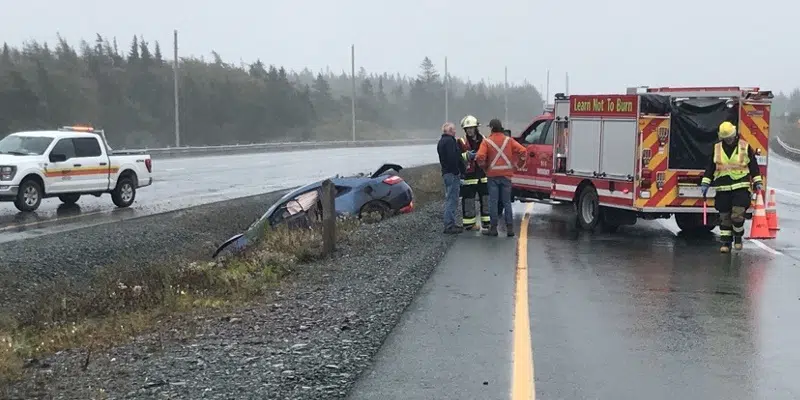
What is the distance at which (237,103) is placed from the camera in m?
75.8

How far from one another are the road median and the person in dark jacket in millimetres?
1250

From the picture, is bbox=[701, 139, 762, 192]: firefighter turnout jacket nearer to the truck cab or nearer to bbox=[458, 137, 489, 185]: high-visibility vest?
bbox=[458, 137, 489, 185]: high-visibility vest

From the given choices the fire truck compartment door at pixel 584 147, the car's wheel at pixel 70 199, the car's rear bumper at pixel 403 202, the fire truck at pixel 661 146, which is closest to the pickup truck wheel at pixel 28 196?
the car's wheel at pixel 70 199

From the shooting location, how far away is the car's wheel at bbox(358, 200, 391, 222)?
53.8 ft

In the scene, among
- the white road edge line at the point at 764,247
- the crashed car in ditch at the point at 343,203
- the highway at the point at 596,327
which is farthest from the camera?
the crashed car in ditch at the point at 343,203

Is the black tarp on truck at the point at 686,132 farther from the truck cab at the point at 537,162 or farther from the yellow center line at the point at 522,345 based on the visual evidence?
the yellow center line at the point at 522,345

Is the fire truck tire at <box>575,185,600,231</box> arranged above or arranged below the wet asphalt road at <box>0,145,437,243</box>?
above

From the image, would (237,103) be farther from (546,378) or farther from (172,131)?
(546,378)

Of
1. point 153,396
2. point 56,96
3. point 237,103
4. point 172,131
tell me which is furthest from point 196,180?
point 237,103

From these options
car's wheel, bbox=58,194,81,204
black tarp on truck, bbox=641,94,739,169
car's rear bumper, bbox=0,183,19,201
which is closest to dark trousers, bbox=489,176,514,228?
Answer: black tarp on truck, bbox=641,94,739,169

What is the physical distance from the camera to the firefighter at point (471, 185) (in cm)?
1429

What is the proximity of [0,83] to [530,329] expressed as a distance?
51.1 m

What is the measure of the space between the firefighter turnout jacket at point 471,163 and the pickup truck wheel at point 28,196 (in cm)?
1004

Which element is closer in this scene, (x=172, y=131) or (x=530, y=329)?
(x=530, y=329)
